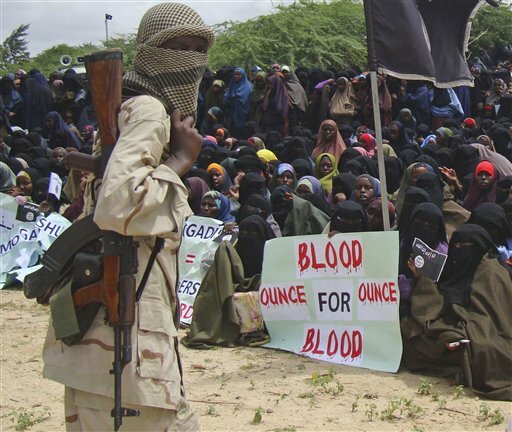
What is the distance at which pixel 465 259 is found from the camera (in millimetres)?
5504

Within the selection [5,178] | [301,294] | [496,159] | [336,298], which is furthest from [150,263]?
[5,178]

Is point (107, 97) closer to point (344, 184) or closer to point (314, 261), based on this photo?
point (314, 261)

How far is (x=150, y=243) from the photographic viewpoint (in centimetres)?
230

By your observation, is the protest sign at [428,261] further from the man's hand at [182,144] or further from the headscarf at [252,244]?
the man's hand at [182,144]

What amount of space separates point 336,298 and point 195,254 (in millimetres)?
1801

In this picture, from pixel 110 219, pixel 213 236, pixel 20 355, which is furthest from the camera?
pixel 213 236

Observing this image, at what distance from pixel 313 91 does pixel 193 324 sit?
31.9 ft

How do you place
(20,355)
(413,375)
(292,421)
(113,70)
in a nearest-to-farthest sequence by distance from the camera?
(113,70) < (292,421) < (413,375) < (20,355)

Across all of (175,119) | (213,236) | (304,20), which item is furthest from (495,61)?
(175,119)

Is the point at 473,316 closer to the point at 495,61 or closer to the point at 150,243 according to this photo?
the point at 150,243

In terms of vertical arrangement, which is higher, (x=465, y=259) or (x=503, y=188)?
(x=465, y=259)

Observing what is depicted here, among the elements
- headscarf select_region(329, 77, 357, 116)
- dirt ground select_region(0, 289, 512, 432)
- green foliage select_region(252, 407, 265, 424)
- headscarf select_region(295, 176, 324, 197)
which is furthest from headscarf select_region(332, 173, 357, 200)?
headscarf select_region(329, 77, 357, 116)

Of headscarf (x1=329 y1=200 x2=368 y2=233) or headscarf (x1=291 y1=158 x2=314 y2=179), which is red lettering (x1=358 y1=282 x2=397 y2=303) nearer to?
headscarf (x1=329 y1=200 x2=368 y2=233)

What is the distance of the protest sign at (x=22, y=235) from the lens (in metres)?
8.48
